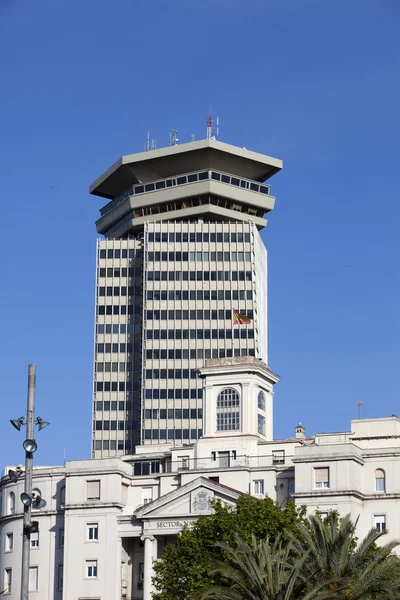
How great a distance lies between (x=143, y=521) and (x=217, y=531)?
18.2 metres

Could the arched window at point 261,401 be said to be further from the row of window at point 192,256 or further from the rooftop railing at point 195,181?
the rooftop railing at point 195,181

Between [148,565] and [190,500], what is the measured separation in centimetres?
659

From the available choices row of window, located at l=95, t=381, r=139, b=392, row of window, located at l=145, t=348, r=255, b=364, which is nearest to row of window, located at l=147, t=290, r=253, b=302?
row of window, located at l=145, t=348, r=255, b=364

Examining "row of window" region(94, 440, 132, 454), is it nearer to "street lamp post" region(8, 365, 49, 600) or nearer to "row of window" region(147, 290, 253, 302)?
"row of window" region(147, 290, 253, 302)

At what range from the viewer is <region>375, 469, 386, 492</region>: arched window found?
105 m

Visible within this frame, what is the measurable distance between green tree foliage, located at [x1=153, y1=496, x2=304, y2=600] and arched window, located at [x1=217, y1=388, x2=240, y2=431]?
2175 centimetres

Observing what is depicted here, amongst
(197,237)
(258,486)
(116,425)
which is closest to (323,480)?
(258,486)

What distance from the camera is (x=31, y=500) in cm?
5241

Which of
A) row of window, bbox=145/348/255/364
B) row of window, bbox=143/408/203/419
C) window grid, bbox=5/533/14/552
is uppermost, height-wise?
row of window, bbox=145/348/255/364

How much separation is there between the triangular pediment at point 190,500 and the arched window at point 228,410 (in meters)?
10.1

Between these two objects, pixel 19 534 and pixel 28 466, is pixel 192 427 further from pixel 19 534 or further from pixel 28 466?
pixel 28 466

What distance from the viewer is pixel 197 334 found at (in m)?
182

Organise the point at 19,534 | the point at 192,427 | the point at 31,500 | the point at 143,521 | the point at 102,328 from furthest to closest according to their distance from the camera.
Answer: the point at 102,328 → the point at 192,427 → the point at 19,534 → the point at 143,521 → the point at 31,500

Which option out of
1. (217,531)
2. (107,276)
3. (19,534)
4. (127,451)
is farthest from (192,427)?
(217,531)
